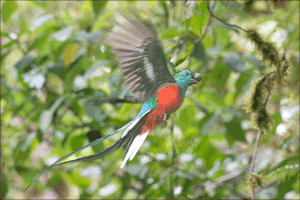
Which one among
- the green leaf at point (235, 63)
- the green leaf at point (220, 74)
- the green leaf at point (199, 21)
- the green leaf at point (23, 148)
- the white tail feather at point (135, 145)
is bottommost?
the white tail feather at point (135, 145)

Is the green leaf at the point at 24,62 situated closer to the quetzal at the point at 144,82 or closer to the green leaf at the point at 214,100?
the green leaf at the point at 214,100

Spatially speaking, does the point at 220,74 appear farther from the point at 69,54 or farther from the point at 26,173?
the point at 26,173

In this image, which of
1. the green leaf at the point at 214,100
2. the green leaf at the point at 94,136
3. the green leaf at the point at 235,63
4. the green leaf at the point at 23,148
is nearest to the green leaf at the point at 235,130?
the green leaf at the point at 214,100

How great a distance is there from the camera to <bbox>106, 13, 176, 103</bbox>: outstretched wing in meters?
0.35

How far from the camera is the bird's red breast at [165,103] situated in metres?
0.37

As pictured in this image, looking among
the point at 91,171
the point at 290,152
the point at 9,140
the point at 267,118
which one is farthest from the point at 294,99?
the point at 9,140

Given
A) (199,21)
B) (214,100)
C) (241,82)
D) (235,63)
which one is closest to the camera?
(199,21)

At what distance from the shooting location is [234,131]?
1215 millimetres

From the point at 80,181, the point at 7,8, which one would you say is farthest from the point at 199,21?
the point at 80,181

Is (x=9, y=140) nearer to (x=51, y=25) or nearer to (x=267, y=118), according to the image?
(x=51, y=25)

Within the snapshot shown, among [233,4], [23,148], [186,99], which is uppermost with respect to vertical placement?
[233,4]

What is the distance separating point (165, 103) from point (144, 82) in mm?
40

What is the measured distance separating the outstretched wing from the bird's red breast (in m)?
0.01

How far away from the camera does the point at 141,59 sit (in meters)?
0.38
